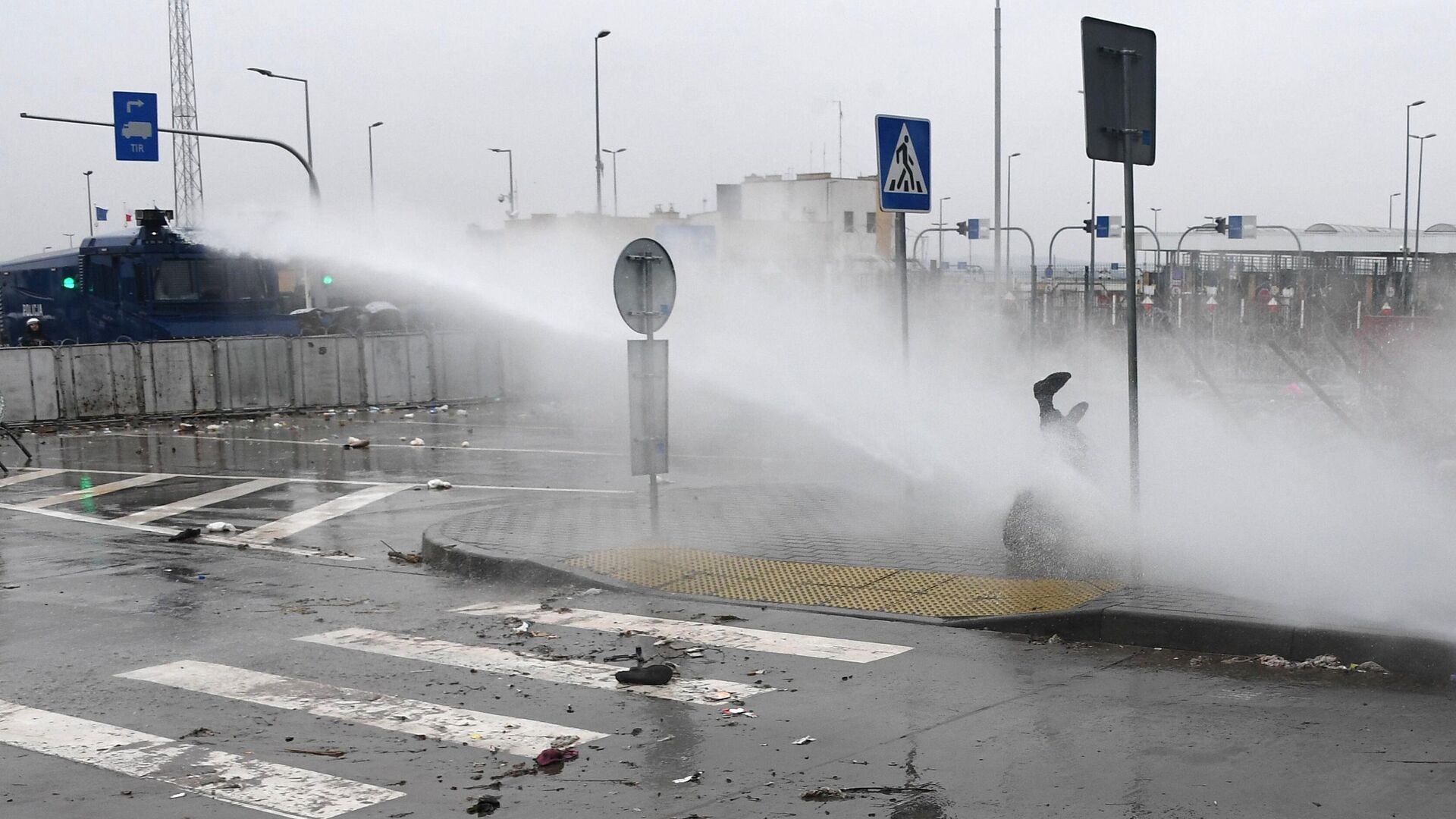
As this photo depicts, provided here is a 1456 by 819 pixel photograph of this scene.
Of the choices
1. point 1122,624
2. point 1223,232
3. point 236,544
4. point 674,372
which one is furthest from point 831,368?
point 1223,232

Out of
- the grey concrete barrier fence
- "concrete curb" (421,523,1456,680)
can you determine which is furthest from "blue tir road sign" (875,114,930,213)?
the grey concrete barrier fence

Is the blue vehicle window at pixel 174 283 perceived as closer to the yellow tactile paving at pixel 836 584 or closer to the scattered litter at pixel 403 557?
the scattered litter at pixel 403 557

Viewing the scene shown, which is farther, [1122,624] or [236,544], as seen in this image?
[236,544]

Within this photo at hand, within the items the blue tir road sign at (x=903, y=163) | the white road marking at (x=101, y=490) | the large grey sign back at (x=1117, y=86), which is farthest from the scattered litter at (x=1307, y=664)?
the white road marking at (x=101, y=490)

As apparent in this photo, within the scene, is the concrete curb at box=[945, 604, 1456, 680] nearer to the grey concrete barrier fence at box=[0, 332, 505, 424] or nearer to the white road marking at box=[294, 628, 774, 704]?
the white road marking at box=[294, 628, 774, 704]

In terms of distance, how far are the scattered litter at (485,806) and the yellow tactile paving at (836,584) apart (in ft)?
11.8

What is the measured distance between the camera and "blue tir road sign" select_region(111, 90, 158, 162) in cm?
2617

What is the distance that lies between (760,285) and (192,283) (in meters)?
12.5

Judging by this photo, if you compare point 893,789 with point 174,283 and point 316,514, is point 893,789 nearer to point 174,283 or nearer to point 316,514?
point 316,514

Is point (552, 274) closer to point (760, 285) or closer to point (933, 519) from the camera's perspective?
point (760, 285)

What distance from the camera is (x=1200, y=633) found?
23.7 feet

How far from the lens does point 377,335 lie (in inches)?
1093

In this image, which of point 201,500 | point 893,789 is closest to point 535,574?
point 893,789

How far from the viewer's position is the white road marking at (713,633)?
7.51 meters
